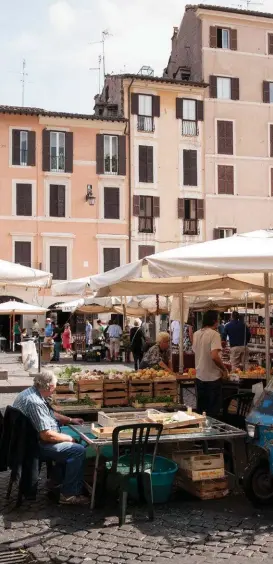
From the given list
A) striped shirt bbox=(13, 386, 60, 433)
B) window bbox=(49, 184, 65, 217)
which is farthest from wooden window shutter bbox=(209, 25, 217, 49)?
striped shirt bbox=(13, 386, 60, 433)

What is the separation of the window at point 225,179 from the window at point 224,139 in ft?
2.90

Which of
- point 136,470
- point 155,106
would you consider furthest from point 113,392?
point 155,106

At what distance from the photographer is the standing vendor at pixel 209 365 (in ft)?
28.4

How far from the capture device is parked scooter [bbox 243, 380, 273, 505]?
6031 mm

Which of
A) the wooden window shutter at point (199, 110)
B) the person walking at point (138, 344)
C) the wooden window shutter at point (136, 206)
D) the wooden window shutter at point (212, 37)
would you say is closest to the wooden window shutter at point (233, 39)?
the wooden window shutter at point (212, 37)

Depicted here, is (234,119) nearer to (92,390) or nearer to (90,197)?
(90,197)

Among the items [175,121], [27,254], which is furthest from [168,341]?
[175,121]

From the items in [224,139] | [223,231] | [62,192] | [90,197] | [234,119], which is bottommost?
[223,231]

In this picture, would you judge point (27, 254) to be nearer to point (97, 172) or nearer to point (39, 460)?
point (97, 172)

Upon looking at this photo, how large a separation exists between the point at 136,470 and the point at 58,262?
30013 mm

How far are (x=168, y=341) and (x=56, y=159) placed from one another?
26142 millimetres

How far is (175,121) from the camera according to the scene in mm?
37781

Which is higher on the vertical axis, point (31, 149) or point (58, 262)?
point (31, 149)

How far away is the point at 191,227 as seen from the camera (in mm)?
37500
